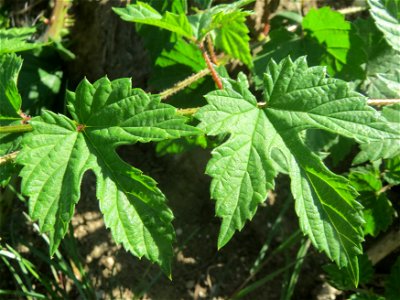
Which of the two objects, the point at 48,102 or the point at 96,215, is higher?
the point at 48,102

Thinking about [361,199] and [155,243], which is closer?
[155,243]

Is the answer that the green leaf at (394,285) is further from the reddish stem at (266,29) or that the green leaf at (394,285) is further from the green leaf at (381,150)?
the reddish stem at (266,29)

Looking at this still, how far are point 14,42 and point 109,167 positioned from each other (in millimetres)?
647

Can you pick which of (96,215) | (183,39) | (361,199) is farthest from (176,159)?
(361,199)

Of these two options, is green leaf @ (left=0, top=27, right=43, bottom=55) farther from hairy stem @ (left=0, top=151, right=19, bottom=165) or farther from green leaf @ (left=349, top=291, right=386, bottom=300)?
green leaf @ (left=349, top=291, right=386, bottom=300)

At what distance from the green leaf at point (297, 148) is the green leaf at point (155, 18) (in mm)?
248

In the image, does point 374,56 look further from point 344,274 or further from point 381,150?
point 344,274

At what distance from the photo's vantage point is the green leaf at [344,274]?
180 cm

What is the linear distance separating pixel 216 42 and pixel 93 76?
2.40ft

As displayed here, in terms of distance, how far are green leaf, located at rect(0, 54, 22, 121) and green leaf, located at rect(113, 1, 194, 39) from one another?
1.03 feet

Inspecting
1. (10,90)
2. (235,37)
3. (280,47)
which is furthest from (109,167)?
(280,47)

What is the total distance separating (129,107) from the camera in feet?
3.98

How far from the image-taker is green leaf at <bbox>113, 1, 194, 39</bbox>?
1.37 meters

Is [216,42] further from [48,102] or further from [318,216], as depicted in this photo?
[48,102]
